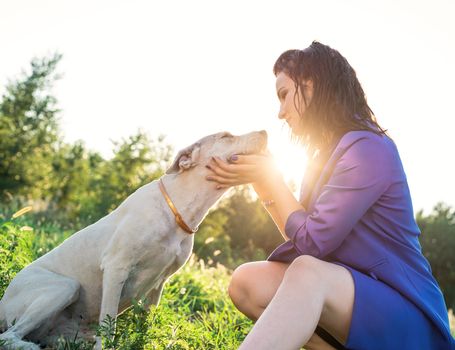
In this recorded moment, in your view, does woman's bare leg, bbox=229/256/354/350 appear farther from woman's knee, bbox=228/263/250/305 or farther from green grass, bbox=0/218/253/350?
green grass, bbox=0/218/253/350

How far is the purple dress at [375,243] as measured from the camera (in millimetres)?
2803

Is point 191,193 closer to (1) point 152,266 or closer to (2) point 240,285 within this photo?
(1) point 152,266

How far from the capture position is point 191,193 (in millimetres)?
3871

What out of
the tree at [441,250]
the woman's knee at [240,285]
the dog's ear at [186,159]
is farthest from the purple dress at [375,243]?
the tree at [441,250]

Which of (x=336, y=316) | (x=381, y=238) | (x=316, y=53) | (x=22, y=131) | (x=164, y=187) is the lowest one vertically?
(x=336, y=316)

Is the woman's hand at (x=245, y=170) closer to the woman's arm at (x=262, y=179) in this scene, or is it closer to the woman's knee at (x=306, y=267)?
the woman's arm at (x=262, y=179)

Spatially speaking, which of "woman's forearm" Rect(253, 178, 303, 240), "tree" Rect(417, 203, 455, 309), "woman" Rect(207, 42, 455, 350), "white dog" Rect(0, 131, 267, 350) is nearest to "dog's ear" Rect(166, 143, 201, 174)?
"white dog" Rect(0, 131, 267, 350)

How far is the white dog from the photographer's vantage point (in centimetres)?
353

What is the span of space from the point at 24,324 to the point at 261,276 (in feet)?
5.13

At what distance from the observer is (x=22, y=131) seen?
18.5 m

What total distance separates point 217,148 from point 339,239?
4.43 feet

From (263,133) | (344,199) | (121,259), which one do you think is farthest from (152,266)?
(344,199)

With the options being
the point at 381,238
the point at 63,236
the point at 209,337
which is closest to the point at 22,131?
the point at 63,236

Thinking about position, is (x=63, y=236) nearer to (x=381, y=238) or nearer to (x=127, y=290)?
(x=127, y=290)
